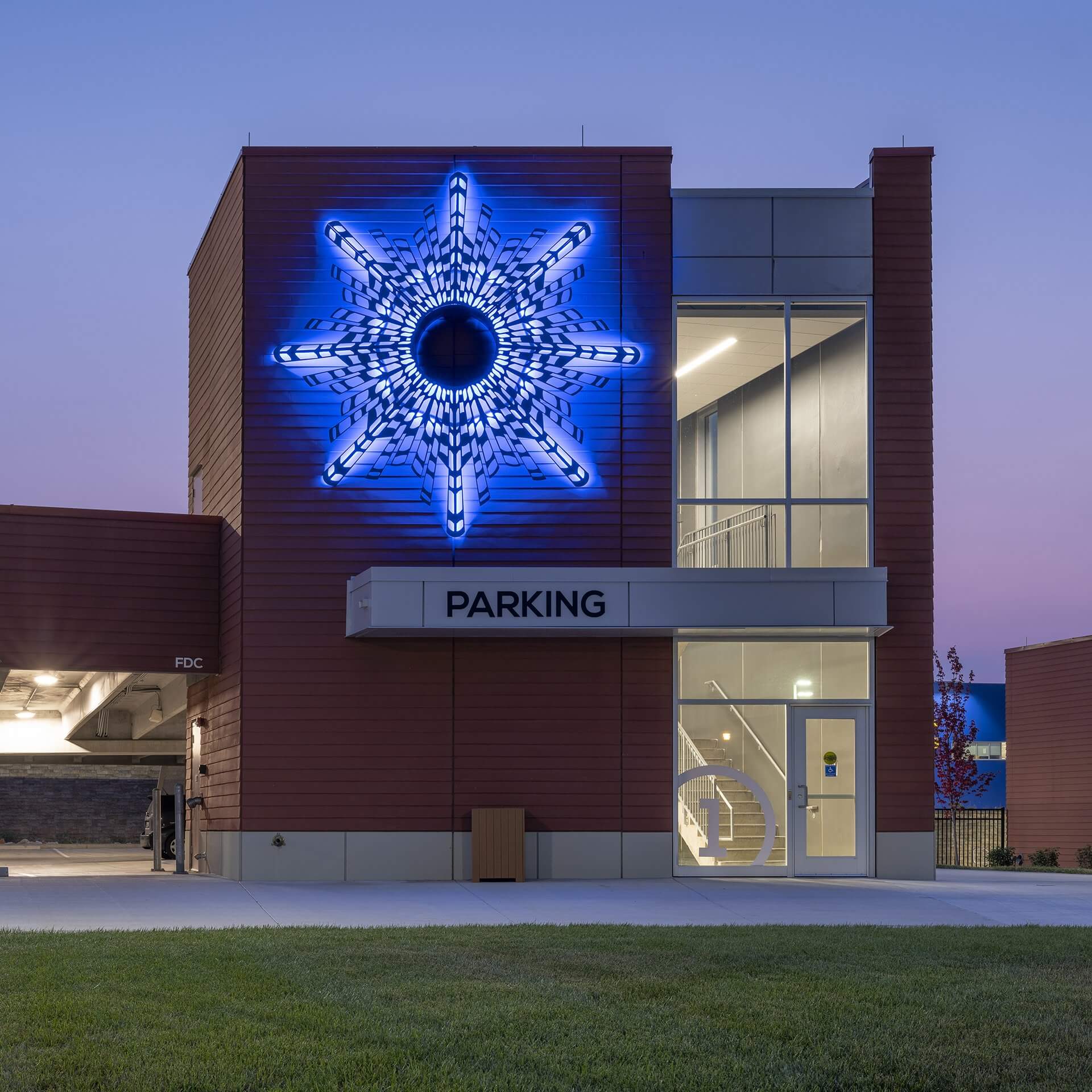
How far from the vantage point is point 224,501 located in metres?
22.2

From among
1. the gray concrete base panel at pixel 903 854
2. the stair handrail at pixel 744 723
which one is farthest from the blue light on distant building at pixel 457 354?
the gray concrete base panel at pixel 903 854

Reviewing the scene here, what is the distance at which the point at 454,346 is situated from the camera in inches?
835

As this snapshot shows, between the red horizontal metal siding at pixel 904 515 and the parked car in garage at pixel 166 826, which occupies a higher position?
the red horizontal metal siding at pixel 904 515

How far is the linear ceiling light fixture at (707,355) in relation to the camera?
2128cm

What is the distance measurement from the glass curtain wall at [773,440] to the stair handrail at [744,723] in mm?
1615

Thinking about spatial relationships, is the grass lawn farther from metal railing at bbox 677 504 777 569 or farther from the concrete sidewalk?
metal railing at bbox 677 504 777 569

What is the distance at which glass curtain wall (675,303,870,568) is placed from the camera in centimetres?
2106

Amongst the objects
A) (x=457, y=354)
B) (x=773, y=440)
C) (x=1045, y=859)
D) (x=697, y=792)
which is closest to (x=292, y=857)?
(x=697, y=792)

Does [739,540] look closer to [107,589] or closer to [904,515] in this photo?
[904,515]

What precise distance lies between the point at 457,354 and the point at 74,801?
23.1 meters

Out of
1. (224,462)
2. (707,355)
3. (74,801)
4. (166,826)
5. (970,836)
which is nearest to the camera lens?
(707,355)

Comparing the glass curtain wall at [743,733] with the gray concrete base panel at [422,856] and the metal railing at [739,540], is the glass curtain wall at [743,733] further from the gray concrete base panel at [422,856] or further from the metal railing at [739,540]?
the metal railing at [739,540]

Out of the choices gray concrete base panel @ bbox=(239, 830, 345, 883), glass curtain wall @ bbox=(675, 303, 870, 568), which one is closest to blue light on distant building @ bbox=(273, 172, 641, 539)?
glass curtain wall @ bbox=(675, 303, 870, 568)

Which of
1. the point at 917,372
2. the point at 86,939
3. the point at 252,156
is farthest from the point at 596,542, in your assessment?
the point at 86,939
